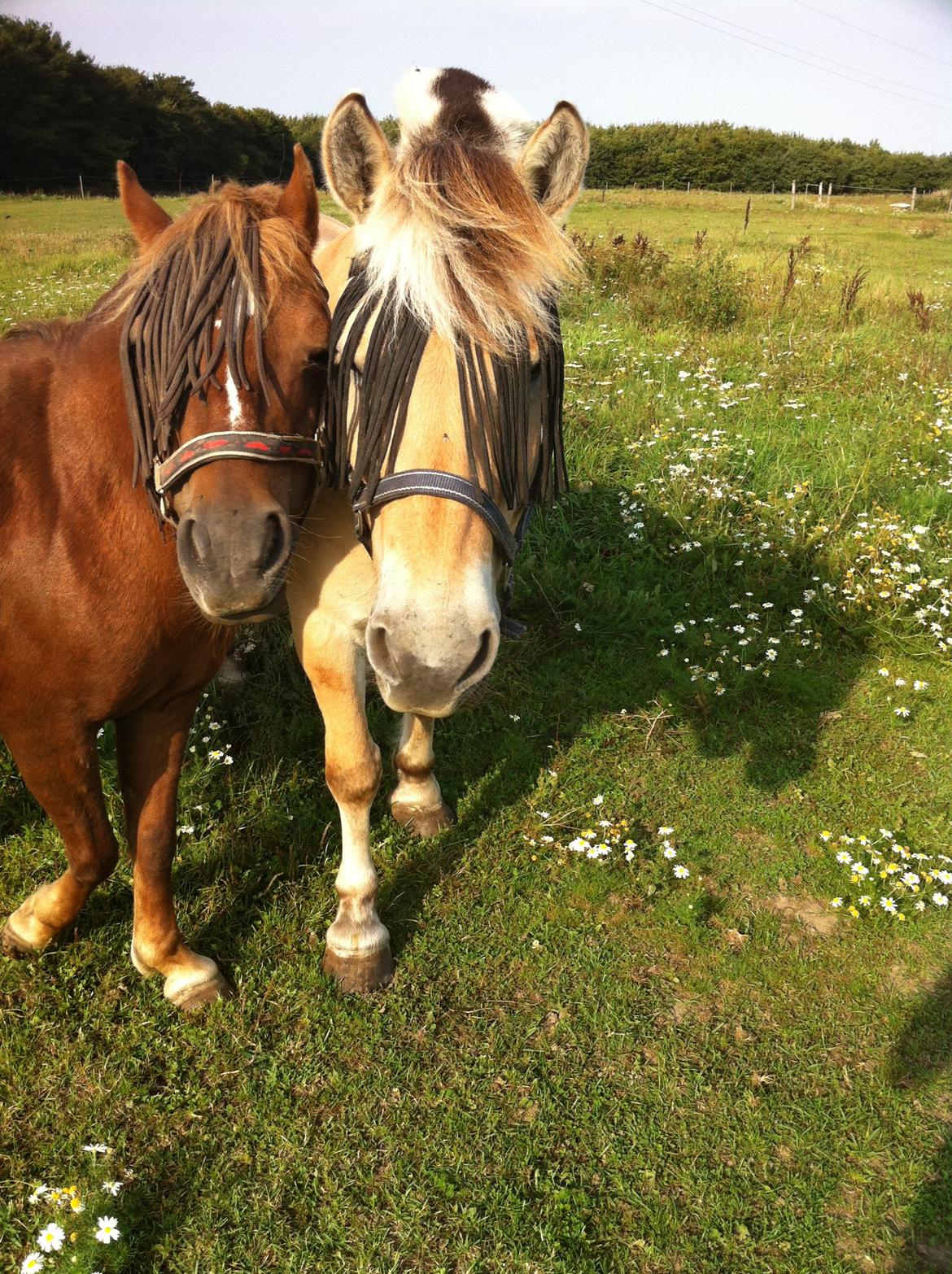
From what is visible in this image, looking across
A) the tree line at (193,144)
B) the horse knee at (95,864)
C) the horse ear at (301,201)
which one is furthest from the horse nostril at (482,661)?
the tree line at (193,144)

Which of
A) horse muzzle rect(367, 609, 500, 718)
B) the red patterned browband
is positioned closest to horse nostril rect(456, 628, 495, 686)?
horse muzzle rect(367, 609, 500, 718)

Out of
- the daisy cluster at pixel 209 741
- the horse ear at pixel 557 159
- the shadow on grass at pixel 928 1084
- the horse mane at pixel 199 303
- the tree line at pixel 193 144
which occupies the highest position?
the tree line at pixel 193 144

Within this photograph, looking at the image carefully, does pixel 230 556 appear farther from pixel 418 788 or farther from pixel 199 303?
pixel 418 788

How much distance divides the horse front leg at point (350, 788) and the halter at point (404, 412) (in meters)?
0.61

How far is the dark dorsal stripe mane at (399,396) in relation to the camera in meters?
1.91

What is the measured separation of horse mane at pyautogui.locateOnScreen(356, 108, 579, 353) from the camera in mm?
1920

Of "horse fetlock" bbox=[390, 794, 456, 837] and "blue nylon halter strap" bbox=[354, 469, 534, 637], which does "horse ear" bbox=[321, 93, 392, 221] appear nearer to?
"blue nylon halter strap" bbox=[354, 469, 534, 637]

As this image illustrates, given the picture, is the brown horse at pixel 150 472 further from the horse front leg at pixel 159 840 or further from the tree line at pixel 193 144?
the tree line at pixel 193 144

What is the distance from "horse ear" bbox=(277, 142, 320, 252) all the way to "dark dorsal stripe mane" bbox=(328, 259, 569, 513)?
0.16m

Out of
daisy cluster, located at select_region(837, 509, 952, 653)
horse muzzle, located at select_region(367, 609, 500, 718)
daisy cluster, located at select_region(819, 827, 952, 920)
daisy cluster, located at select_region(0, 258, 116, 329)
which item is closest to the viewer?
horse muzzle, located at select_region(367, 609, 500, 718)

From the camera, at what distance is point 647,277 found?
9.66 meters

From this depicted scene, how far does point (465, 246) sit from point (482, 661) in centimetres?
99

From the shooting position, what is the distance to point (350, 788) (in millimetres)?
2855

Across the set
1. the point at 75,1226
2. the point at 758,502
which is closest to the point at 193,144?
the point at 758,502
